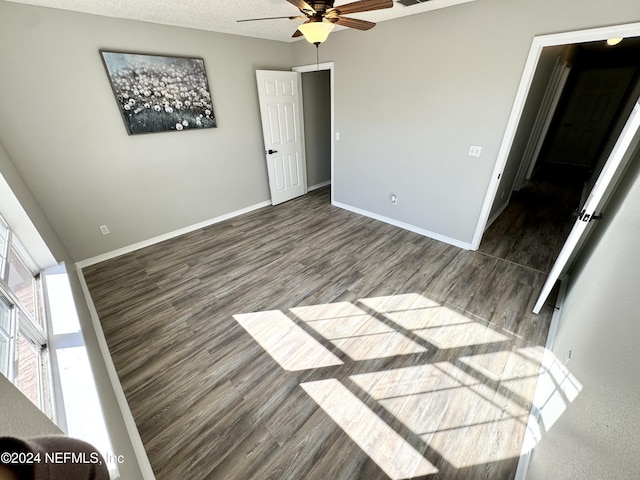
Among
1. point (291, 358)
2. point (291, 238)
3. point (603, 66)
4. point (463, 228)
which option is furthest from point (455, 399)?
point (603, 66)

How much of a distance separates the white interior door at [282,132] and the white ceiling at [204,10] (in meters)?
0.84

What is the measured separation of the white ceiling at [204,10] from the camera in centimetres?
223

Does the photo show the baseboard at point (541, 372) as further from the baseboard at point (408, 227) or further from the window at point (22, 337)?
the window at point (22, 337)

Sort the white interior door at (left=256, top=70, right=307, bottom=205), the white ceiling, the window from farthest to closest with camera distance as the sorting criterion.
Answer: the white interior door at (left=256, top=70, right=307, bottom=205) → the white ceiling → the window

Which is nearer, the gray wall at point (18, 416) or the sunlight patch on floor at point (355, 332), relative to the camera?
the gray wall at point (18, 416)

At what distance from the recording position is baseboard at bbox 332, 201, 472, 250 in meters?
3.27

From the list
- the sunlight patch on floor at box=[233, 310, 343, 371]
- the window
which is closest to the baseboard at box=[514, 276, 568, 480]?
the sunlight patch on floor at box=[233, 310, 343, 371]

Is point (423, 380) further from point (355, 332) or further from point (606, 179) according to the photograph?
point (606, 179)

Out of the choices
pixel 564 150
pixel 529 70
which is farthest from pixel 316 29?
pixel 564 150

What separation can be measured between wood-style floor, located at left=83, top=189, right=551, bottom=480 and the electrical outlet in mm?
1118

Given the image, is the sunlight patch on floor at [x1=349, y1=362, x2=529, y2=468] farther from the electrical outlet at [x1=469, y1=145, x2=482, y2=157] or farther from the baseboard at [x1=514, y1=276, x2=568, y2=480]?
the electrical outlet at [x1=469, y1=145, x2=482, y2=157]

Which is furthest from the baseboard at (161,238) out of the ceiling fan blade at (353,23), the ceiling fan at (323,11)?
the ceiling fan blade at (353,23)

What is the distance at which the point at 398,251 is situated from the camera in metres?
3.20

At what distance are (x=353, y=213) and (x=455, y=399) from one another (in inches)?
116
